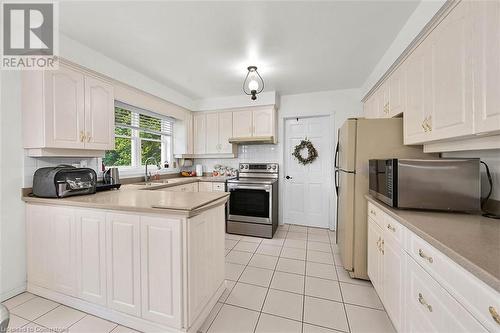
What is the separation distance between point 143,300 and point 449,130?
2.40 m

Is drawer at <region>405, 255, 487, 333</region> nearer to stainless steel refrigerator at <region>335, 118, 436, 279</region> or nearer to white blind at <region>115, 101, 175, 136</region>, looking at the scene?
stainless steel refrigerator at <region>335, 118, 436, 279</region>

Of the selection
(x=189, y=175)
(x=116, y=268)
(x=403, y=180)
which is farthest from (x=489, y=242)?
(x=189, y=175)

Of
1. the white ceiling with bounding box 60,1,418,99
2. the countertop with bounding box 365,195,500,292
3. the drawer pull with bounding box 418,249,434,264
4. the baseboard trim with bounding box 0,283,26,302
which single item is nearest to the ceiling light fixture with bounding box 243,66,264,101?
the white ceiling with bounding box 60,1,418,99

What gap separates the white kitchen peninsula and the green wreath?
7.93ft

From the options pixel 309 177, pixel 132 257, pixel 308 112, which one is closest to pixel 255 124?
pixel 308 112

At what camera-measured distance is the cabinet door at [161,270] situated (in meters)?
1.38

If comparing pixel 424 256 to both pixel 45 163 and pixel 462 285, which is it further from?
pixel 45 163

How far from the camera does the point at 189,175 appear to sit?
4215mm

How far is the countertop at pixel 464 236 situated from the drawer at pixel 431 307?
0.18m

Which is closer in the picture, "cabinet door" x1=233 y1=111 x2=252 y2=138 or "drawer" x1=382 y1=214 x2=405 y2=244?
"drawer" x1=382 y1=214 x2=405 y2=244

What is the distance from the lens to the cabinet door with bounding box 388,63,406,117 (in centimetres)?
198

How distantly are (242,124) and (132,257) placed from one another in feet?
9.37

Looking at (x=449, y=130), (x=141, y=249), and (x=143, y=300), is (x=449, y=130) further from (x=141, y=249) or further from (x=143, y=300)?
(x=143, y=300)

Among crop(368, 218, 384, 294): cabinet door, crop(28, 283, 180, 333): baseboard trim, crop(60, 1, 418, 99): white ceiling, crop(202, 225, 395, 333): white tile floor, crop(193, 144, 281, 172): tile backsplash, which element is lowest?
crop(202, 225, 395, 333): white tile floor
